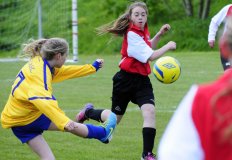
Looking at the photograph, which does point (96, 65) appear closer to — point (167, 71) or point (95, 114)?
point (95, 114)

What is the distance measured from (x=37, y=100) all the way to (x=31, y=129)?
0.53 meters

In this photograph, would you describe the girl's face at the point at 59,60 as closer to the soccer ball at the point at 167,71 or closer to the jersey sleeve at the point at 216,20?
the soccer ball at the point at 167,71

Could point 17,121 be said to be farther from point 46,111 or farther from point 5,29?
point 5,29

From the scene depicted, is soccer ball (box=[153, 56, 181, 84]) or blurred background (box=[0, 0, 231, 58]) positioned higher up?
soccer ball (box=[153, 56, 181, 84])

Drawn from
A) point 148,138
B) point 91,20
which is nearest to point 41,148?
point 148,138

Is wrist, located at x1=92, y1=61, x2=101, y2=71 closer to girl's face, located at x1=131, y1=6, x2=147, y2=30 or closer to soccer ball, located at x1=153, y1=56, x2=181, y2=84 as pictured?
girl's face, located at x1=131, y1=6, x2=147, y2=30

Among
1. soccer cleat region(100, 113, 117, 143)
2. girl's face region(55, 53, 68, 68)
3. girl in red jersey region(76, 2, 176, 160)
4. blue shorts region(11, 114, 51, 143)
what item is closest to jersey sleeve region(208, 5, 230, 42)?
girl in red jersey region(76, 2, 176, 160)

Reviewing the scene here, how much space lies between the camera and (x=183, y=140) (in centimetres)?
172

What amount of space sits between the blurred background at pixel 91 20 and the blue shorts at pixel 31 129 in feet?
48.8

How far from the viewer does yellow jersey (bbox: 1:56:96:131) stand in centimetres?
442

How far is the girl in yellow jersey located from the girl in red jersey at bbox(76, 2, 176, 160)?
0.96 metres

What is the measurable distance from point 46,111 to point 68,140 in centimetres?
305

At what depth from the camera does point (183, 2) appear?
29844 mm

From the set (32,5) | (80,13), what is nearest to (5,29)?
(32,5)
